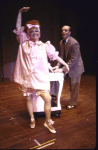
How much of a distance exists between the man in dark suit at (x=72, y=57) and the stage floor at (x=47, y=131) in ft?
1.27

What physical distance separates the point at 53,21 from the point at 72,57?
3.80 m

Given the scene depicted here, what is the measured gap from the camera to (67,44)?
99.3 inches

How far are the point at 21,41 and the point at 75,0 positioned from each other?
495 centimetres

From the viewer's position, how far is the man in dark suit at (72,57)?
2.46m

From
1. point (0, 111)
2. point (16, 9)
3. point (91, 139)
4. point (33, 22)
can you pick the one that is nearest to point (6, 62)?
point (16, 9)

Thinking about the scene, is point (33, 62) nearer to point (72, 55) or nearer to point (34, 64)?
point (34, 64)

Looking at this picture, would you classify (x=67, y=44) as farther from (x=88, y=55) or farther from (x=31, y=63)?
(x=88, y=55)

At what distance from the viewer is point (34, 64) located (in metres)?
1.76

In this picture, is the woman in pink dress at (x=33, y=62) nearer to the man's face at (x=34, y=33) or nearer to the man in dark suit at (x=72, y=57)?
the man's face at (x=34, y=33)

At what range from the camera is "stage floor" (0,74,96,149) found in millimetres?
1680

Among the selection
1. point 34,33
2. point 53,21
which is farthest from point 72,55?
point 53,21

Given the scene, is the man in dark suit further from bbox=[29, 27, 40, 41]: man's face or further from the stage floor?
bbox=[29, 27, 40, 41]: man's face

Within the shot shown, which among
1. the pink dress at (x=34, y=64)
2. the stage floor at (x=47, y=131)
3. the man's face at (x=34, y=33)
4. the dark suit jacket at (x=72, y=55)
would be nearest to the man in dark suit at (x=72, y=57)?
the dark suit jacket at (x=72, y=55)

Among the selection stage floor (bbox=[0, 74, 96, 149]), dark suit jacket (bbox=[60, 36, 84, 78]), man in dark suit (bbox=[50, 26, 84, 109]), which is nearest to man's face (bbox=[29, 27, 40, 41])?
man in dark suit (bbox=[50, 26, 84, 109])
